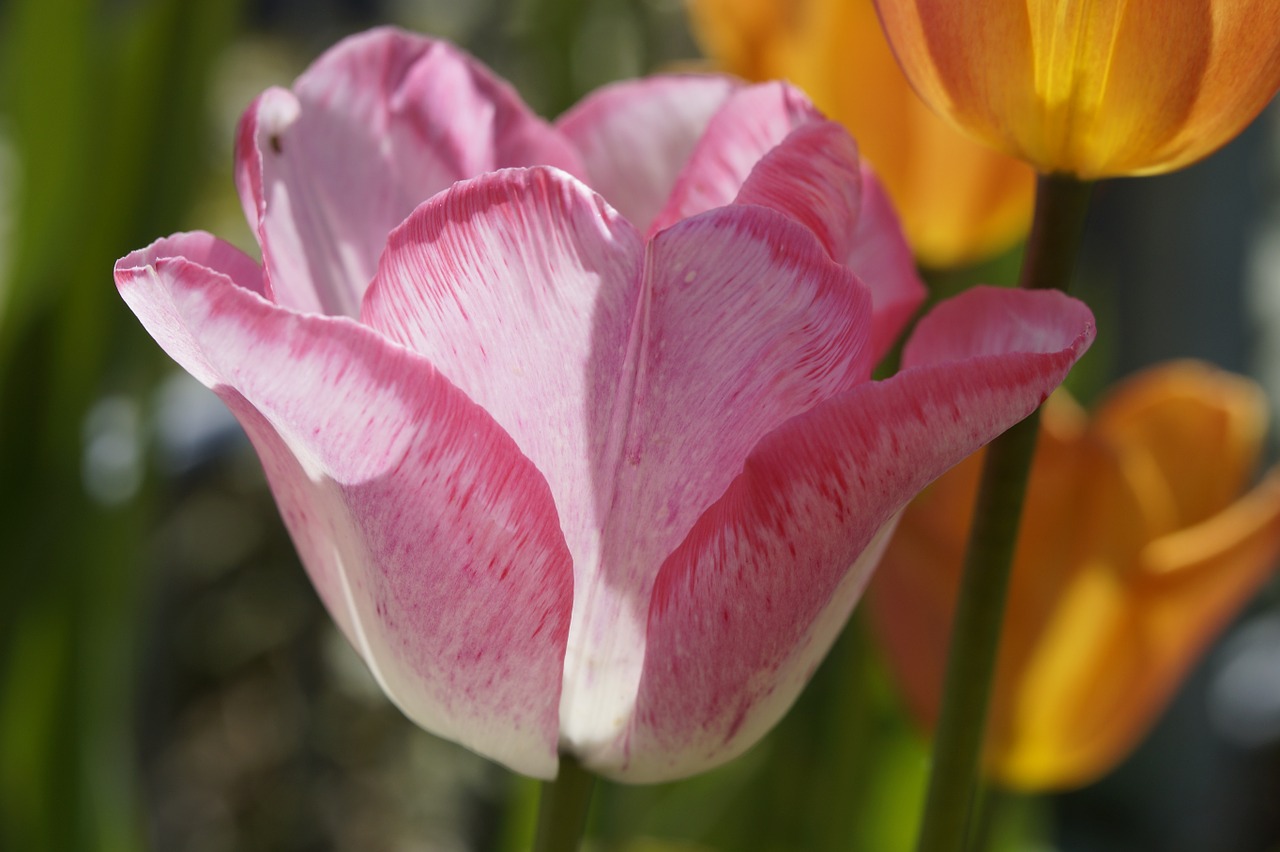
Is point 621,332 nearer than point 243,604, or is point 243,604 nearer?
point 621,332

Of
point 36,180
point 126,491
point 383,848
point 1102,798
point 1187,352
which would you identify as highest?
point 36,180

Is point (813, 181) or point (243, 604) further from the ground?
point (813, 181)

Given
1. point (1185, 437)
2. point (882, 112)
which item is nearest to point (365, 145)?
point (882, 112)

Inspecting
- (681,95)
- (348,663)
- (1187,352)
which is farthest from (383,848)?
(681,95)

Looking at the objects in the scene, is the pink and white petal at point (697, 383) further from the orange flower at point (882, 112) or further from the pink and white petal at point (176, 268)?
the orange flower at point (882, 112)

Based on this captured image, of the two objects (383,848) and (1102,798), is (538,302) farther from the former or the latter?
(1102,798)

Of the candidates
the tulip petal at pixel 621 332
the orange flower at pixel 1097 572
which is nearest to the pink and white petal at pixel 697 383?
the tulip petal at pixel 621 332

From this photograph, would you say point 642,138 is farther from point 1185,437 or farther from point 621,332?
point 1185,437
